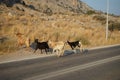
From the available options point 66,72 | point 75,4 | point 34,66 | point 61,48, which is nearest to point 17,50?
point 61,48

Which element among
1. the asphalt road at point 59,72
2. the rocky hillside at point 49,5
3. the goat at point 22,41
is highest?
the rocky hillside at point 49,5

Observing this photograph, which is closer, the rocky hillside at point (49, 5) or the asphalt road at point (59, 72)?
the asphalt road at point (59, 72)

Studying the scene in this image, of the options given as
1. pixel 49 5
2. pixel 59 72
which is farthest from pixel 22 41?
pixel 49 5

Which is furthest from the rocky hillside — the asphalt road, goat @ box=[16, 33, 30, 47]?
the asphalt road

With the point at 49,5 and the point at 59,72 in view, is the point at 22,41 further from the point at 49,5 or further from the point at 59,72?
the point at 49,5

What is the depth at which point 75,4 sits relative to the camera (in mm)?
133625

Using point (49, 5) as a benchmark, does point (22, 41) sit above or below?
below

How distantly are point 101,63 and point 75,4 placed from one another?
393 ft

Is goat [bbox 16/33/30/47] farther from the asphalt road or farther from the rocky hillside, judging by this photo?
the rocky hillside

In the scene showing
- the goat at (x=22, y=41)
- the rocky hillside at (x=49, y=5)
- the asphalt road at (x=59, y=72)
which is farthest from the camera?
the rocky hillside at (x=49, y=5)

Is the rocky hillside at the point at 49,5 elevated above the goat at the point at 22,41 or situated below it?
above

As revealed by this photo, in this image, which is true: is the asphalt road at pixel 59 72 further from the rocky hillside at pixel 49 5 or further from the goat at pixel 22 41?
the rocky hillside at pixel 49 5

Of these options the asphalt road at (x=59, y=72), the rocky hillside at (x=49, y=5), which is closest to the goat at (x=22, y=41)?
the asphalt road at (x=59, y=72)

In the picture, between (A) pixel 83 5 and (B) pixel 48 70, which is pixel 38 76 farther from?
(A) pixel 83 5
